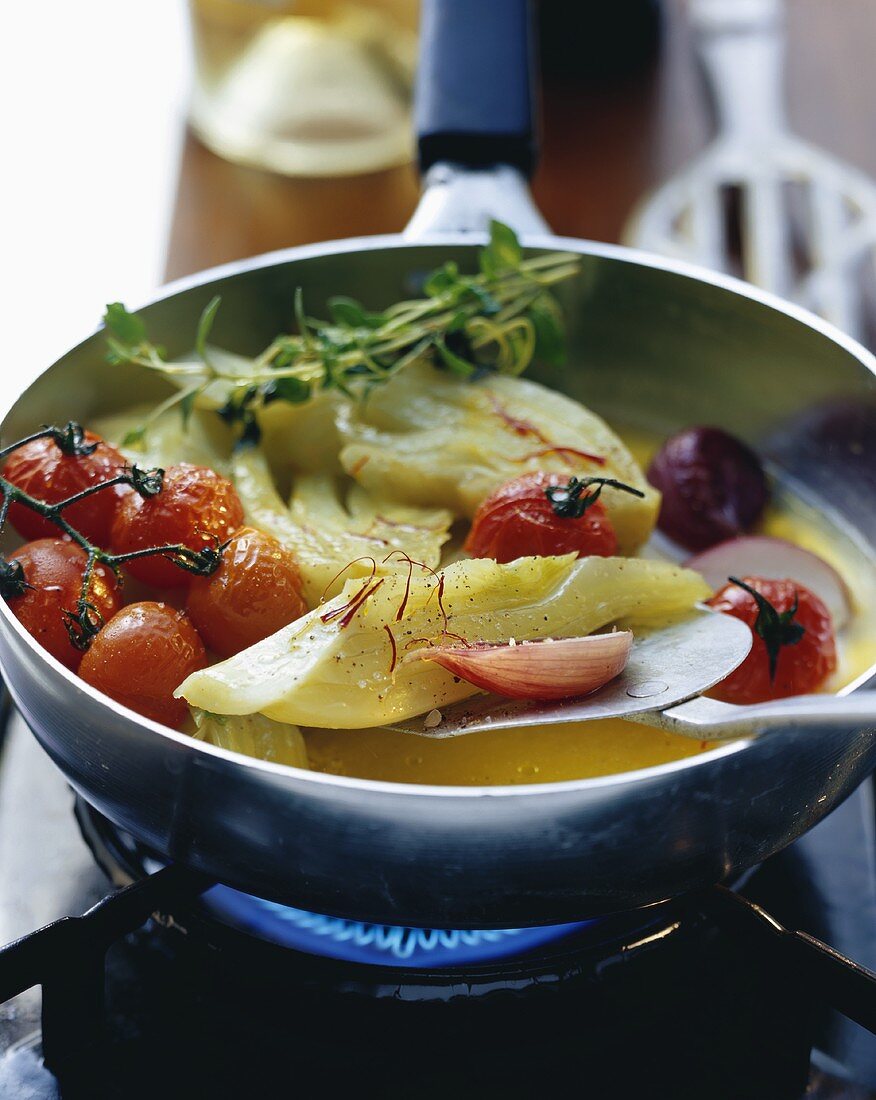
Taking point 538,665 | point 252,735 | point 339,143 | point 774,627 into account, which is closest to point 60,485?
point 252,735

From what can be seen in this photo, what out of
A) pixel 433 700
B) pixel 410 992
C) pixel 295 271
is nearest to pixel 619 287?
pixel 295 271

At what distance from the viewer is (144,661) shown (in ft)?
2.20

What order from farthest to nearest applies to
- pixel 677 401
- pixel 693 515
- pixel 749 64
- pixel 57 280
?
pixel 749 64 → pixel 57 280 → pixel 677 401 → pixel 693 515

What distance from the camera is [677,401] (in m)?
1.06

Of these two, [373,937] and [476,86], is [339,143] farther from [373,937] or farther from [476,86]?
[373,937]

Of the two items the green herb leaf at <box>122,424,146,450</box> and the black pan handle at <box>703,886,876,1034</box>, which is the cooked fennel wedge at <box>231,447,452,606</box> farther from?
the black pan handle at <box>703,886,876,1034</box>

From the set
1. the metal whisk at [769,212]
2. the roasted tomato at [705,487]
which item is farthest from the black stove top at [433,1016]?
the metal whisk at [769,212]

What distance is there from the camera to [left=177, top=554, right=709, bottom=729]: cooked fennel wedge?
65cm

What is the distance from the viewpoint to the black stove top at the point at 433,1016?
0.65 m

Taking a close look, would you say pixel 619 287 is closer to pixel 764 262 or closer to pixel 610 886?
pixel 764 262

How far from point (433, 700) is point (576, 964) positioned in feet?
0.55

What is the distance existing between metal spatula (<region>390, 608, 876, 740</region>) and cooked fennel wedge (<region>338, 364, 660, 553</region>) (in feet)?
0.48

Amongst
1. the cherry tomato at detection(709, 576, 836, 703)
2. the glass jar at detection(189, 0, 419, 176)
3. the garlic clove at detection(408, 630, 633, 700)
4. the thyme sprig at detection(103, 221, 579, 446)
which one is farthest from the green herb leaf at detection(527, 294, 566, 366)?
the glass jar at detection(189, 0, 419, 176)

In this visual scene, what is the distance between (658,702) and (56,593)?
13.3 inches
